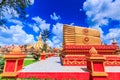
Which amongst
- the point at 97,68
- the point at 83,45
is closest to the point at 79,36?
the point at 83,45

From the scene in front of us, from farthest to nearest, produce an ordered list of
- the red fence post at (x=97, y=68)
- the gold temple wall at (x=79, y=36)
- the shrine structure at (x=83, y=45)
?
the gold temple wall at (x=79, y=36) → the shrine structure at (x=83, y=45) → the red fence post at (x=97, y=68)

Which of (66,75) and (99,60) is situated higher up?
(99,60)

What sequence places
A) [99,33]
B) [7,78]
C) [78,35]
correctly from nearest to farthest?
[7,78] → [78,35] → [99,33]

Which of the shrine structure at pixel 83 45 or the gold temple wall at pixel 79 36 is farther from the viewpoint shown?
the gold temple wall at pixel 79 36

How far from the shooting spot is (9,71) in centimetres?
631

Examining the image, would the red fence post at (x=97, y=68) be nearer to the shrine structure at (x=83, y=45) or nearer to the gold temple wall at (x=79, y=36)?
the shrine structure at (x=83, y=45)

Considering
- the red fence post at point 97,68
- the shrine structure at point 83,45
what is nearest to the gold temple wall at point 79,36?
the shrine structure at point 83,45

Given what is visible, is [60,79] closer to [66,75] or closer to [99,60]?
[66,75]

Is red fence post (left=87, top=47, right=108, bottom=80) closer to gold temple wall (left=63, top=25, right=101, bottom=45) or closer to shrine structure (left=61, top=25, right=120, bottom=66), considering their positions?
shrine structure (left=61, top=25, right=120, bottom=66)

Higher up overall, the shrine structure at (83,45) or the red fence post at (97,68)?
the shrine structure at (83,45)

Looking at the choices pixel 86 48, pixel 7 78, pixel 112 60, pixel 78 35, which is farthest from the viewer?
pixel 78 35

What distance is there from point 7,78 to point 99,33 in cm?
1082

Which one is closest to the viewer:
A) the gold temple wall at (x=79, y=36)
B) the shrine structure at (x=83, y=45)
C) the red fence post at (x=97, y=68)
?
the red fence post at (x=97, y=68)

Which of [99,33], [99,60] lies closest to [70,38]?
[99,33]
